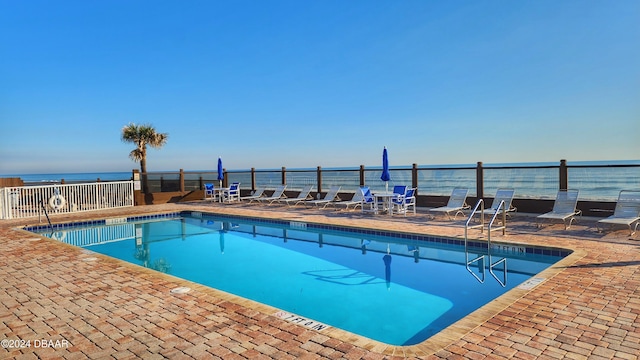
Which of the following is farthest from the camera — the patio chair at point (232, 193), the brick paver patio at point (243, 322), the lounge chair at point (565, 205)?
the patio chair at point (232, 193)

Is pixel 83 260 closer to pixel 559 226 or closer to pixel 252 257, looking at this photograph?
pixel 252 257

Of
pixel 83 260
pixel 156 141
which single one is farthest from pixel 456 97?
pixel 83 260

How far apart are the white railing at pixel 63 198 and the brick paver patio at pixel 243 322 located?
6.92 m

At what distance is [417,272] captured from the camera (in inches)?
228

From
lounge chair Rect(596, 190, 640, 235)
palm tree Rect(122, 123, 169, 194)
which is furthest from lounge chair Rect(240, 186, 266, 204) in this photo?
lounge chair Rect(596, 190, 640, 235)

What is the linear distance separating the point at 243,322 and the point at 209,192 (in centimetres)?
1295

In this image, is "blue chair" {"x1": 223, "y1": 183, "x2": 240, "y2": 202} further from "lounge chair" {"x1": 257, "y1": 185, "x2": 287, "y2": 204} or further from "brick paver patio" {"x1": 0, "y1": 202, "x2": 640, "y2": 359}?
"brick paver patio" {"x1": 0, "y1": 202, "x2": 640, "y2": 359}

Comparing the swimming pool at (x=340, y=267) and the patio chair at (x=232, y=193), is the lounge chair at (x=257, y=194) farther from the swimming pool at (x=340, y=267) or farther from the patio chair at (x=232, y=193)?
the swimming pool at (x=340, y=267)

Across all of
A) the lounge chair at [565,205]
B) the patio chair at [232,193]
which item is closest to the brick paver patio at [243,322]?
the lounge chair at [565,205]

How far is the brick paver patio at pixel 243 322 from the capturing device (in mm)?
2645

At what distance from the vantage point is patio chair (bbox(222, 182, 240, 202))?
48.7 ft

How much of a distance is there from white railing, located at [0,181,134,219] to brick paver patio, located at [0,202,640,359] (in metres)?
6.92

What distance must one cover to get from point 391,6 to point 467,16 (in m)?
2.49

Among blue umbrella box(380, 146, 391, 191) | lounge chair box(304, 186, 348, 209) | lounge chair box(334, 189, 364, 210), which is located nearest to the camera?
blue umbrella box(380, 146, 391, 191)
